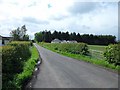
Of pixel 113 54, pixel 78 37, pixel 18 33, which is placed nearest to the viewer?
pixel 113 54

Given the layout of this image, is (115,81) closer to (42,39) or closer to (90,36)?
(90,36)

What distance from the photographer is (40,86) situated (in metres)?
11.5

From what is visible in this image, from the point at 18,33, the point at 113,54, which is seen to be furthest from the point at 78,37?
the point at 113,54

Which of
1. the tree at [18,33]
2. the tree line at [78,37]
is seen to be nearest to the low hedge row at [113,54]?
the tree at [18,33]

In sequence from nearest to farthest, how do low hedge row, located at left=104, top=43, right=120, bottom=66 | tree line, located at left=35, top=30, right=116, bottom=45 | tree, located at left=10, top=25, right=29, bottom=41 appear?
low hedge row, located at left=104, top=43, right=120, bottom=66 → tree, located at left=10, top=25, right=29, bottom=41 → tree line, located at left=35, top=30, right=116, bottom=45

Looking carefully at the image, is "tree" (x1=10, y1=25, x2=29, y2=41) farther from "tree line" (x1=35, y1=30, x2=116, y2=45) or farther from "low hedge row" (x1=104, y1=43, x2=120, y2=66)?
"low hedge row" (x1=104, y1=43, x2=120, y2=66)

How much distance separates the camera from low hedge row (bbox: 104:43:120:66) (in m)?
17.9

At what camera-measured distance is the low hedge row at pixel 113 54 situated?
17880 millimetres

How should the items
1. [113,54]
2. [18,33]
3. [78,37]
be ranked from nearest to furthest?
[113,54] < [18,33] < [78,37]

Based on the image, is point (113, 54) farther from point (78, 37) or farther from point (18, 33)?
point (78, 37)

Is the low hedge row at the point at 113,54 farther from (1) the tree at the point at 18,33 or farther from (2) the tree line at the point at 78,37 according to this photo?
(2) the tree line at the point at 78,37

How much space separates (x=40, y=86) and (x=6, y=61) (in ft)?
8.23

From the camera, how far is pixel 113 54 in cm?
1841

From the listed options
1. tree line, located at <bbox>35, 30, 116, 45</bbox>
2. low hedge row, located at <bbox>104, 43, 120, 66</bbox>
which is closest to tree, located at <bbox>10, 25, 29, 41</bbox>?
tree line, located at <bbox>35, 30, 116, 45</bbox>
